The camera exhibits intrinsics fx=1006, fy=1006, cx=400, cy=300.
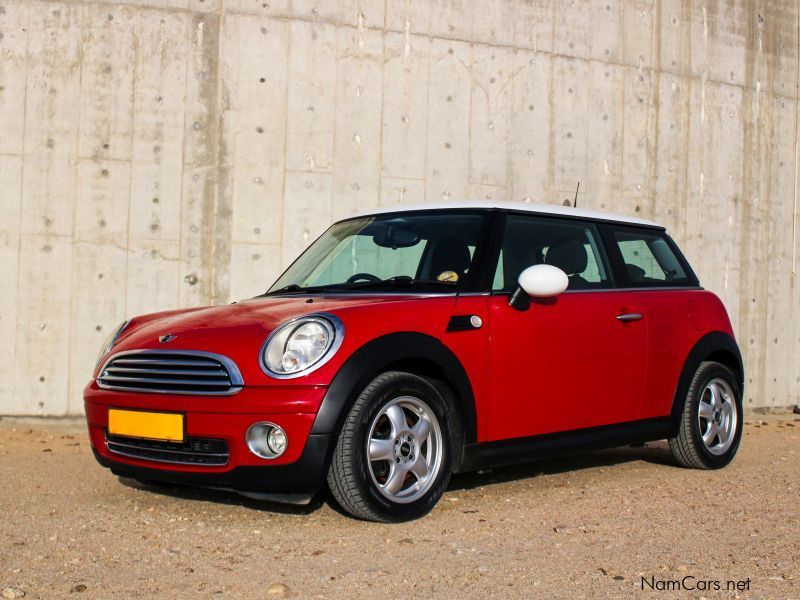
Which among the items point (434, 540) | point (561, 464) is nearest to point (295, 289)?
point (434, 540)

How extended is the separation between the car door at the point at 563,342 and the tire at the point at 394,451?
0.35m

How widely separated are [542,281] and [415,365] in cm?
75

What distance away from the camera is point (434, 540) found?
4.00 metres

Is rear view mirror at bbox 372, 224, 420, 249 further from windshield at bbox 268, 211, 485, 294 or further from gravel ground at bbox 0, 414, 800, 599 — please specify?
gravel ground at bbox 0, 414, 800, 599

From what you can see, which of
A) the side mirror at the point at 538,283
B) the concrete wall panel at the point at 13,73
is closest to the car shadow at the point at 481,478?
the side mirror at the point at 538,283

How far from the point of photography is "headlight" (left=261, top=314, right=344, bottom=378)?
402cm

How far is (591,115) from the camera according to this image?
368 inches

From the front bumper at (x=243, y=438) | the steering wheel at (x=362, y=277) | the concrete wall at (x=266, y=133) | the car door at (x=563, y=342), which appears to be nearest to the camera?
the front bumper at (x=243, y=438)

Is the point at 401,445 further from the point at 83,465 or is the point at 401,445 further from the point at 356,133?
the point at 356,133

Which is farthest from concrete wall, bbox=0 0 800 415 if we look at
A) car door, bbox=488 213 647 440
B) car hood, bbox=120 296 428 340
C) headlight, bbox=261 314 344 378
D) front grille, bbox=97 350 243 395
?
headlight, bbox=261 314 344 378

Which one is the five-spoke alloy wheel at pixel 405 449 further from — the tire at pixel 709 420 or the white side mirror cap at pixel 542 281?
the tire at pixel 709 420

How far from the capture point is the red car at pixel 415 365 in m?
4.04

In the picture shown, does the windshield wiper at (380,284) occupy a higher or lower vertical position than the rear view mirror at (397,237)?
lower

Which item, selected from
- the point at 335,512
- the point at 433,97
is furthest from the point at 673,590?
the point at 433,97
